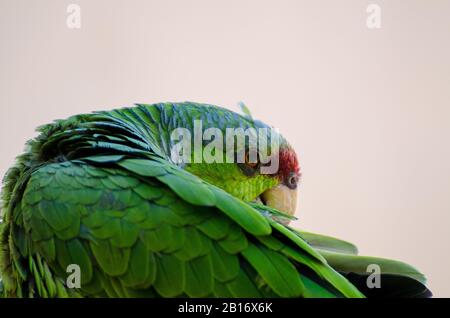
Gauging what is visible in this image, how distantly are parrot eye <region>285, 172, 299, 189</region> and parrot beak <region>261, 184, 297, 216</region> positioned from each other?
0.01 m

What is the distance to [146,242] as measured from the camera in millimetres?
750

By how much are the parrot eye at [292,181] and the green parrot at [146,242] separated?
0.53 meters

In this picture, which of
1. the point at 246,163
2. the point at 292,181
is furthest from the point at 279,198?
the point at 246,163

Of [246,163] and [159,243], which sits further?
[246,163]

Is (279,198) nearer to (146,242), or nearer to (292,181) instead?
(292,181)

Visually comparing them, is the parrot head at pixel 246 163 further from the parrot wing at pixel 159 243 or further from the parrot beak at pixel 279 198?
the parrot wing at pixel 159 243

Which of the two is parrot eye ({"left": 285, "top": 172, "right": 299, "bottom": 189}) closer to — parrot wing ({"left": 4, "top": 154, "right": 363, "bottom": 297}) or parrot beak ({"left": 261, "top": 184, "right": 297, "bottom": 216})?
parrot beak ({"left": 261, "top": 184, "right": 297, "bottom": 216})

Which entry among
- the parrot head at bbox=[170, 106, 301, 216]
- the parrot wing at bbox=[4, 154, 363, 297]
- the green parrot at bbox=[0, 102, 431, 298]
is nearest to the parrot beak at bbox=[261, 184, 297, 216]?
the parrot head at bbox=[170, 106, 301, 216]

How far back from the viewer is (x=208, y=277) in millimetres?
734

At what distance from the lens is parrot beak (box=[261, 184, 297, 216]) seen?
4.70 feet

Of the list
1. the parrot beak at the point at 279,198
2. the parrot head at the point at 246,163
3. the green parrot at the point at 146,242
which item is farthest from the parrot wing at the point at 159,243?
the parrot beak at the point at 279,198

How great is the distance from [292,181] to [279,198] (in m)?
0.08

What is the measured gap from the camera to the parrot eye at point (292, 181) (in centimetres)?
147
